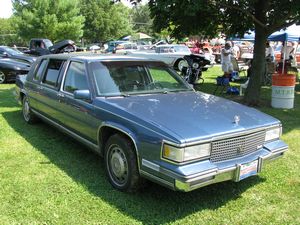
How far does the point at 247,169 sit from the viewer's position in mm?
3889

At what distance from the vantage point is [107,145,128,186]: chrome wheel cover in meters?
4.14

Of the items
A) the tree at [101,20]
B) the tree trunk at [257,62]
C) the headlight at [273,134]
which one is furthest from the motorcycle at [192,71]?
the tree at [101,20]

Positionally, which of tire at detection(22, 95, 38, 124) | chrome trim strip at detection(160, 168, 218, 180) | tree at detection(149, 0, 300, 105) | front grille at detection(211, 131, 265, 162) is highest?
tree at detection(149, 0, 300, 105)

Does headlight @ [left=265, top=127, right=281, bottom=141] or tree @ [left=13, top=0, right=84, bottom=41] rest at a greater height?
tree @ [left=13, top=0, right=84, bottom=41]

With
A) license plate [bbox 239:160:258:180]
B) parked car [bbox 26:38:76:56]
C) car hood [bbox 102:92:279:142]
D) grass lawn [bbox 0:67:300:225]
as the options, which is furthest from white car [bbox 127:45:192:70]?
license plate [bbox 239:160:258:180]

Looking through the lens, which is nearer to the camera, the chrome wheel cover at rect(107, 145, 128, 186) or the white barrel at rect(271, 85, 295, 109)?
the chrome wheel cover at rect(107, 145, 128, 186)

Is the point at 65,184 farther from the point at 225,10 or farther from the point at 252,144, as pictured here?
the point at 225,10

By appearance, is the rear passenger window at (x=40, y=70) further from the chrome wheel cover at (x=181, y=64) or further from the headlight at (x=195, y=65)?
the chrome wheel cover at (x=181, y=64)

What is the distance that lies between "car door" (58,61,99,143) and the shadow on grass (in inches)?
18.8

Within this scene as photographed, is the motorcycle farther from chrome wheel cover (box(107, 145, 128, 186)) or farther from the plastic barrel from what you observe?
chrome wheel cover (box(107, 145, 128, 186))

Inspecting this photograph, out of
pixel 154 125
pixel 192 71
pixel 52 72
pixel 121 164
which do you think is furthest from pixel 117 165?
pixel 192 71

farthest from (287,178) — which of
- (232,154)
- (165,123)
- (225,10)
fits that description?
(225,10)

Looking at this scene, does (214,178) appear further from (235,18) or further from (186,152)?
(235,18)

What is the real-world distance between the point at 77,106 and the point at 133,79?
0.88m
